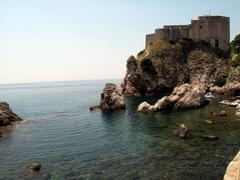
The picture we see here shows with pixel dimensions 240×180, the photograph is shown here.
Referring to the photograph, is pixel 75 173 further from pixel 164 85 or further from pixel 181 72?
pixel 181 72

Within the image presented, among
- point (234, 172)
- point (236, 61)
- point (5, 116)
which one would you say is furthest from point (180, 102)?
point (234, 172)

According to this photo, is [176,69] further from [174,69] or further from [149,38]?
[149,38]

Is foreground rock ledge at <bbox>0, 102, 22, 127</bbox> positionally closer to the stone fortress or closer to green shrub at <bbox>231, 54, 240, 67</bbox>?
green shrub at <bbox>231, 54, 240, 67</bbox>

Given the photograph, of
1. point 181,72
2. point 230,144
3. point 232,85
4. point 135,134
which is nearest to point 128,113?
point 135,134

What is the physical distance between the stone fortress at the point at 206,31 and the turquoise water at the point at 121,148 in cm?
6930

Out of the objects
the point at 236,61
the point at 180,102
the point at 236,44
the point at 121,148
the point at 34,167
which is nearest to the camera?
the point at 34,167

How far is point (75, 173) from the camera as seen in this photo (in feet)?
107

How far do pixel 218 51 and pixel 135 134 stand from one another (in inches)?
3541

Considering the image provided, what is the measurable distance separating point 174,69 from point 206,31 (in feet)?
75.9

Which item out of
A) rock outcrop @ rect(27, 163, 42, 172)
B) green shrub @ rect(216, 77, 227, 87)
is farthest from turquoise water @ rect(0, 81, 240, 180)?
green shrub @ rect(216, 77, 227, 87)

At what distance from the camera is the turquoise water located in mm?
32500

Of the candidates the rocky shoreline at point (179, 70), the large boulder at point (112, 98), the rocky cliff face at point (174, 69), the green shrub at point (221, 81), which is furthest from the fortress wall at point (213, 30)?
the large boulder at point (112, 98)

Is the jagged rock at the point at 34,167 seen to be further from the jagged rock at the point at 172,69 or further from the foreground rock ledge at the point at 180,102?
the jagged rock at the point at 172,69

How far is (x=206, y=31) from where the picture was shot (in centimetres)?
12975
